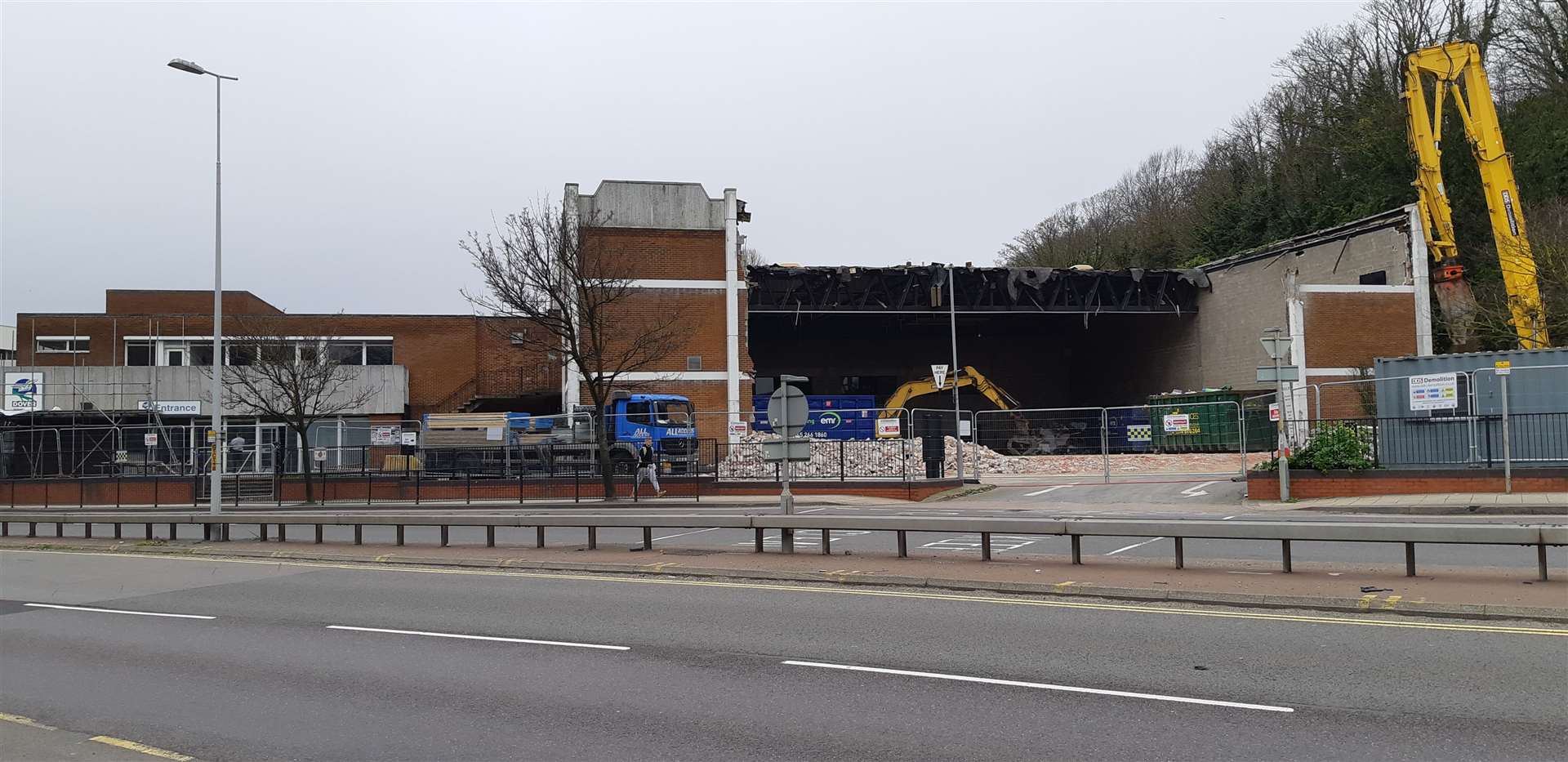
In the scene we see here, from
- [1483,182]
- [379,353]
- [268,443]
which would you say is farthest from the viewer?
[379,353]

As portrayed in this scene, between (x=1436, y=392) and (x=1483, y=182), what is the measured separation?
16.5 metres

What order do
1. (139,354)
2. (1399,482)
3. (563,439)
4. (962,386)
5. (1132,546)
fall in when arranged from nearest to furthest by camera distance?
(1132,546) → (1399,482) → (563,439) → (962,386) → (139,354)

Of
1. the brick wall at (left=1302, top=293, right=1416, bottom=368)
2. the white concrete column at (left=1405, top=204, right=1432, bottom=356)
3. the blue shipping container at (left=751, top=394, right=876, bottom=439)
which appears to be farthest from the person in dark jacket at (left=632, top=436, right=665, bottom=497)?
the white concrete column at (left=1405, top=204, right=1432, bottom=356)

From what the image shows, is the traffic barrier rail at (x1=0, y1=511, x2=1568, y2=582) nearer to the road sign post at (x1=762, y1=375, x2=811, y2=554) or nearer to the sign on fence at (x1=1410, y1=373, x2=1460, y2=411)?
the road sign post at (x1=762, y1=375, x2=811, y2=554)

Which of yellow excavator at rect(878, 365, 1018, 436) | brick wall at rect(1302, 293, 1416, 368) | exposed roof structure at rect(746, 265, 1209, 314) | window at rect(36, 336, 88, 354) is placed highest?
exposed roof structure at rect(746, 265, 1209, 314)

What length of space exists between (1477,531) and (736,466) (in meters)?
22.6

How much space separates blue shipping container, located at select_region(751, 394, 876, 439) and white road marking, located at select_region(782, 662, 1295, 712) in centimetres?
2220

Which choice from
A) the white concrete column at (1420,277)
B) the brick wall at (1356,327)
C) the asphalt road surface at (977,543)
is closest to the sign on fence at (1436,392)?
the asphalt road surface at (977,543)

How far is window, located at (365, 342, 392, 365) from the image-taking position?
53.9 metres

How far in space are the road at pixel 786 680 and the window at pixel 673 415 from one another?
23.8 meters

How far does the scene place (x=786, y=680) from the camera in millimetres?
8031

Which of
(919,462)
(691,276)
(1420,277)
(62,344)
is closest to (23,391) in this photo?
(62,344)

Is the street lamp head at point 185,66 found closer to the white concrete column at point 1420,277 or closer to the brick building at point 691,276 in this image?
the brick building at point 691,276

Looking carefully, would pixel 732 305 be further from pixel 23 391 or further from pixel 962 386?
pixel 23 391
